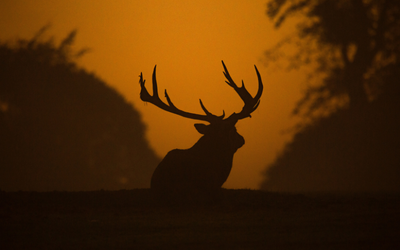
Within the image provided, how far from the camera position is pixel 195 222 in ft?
18.1

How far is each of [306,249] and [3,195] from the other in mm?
5694

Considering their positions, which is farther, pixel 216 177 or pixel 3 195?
pixel 3 195

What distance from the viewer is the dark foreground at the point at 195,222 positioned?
4223mm

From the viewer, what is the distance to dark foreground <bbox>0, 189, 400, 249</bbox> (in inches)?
166

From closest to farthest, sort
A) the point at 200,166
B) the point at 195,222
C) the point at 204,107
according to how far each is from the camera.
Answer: the point at 195,222 < the point at 200,166 < the point at 204,107

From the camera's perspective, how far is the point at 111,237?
4.62m

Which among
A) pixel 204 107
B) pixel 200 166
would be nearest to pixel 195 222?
pixel 200 166

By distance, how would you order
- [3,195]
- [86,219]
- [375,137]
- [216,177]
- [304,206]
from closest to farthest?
1. [86,219]
2. [304,206]
3. [216,177]
4. [3,195]
5. [375,137]

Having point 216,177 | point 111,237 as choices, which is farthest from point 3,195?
point 111,237

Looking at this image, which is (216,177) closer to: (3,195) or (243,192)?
(243,192)

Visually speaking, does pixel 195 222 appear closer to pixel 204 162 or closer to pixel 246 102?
pixel 204 162

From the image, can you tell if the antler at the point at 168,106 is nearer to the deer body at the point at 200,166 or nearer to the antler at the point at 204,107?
the antler at the point at 204,107

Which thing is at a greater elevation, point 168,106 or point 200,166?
point 168,106

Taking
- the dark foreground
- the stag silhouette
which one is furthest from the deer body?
the dark foreground
